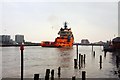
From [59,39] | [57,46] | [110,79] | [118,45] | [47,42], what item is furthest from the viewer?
[47,42]

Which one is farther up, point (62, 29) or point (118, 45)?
point (62, 29)

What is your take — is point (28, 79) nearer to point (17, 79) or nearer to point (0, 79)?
point (17, 79)

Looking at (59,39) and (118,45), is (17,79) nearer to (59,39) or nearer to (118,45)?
(118,45)

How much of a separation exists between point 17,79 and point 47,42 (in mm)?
164610

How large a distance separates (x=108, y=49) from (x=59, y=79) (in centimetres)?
7296

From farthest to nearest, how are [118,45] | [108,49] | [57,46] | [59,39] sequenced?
[57,46] < [59,39] < [108,49] < [118,45]

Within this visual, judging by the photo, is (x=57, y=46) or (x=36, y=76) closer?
(x=36, y=76)

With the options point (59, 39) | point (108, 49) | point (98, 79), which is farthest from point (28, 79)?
point (59, 39)

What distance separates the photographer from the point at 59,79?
27.2 metres

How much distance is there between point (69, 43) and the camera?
16462 centimetres

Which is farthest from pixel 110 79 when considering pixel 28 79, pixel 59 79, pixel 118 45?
pixel 118 45

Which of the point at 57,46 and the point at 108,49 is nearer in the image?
the point at 108,49

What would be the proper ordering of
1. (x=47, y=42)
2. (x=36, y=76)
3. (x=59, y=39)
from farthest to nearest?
(x=47, y=42) < (x=59, y=39) < (x=36, y=76)

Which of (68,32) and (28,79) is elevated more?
(68,32)
